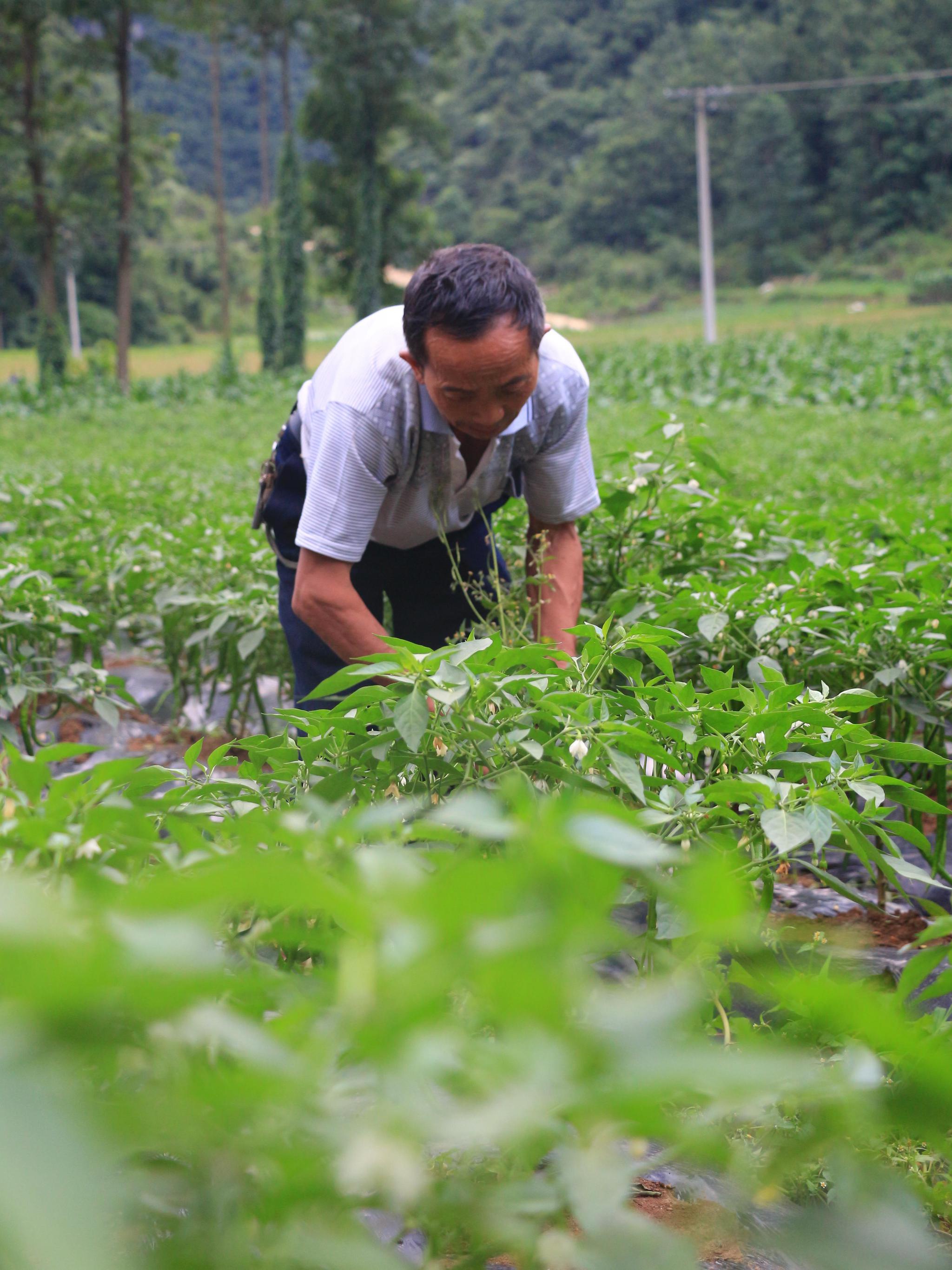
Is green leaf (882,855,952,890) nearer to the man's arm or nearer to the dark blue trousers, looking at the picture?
the man's arm

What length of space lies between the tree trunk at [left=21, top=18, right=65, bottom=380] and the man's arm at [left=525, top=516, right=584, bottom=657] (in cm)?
2005

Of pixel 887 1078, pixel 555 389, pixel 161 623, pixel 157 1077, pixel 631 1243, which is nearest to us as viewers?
pixel 631 1243

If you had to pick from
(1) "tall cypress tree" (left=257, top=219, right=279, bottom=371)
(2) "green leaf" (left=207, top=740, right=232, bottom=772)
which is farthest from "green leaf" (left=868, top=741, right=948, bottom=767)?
(1) "tall cypress tree" (left=257, top=219, right=279, bottom=371)

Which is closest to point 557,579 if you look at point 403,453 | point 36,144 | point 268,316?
point 403,453

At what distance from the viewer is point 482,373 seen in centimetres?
189

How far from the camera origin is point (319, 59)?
31.8 m

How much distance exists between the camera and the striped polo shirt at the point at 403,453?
2127mm

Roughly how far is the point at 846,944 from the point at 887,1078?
0.63 metres

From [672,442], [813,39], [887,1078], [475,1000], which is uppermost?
[813,39]

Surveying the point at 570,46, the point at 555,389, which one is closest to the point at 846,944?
the point at 555,389

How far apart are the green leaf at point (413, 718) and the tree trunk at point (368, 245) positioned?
28841 millimetres

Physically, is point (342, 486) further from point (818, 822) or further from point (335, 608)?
point (818, 822)

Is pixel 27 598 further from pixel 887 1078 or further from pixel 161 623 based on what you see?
pixel 887 1078

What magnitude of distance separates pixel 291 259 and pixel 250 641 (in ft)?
87.6
